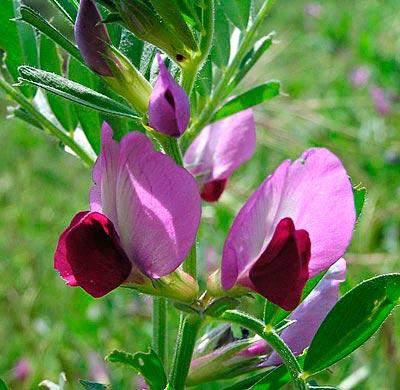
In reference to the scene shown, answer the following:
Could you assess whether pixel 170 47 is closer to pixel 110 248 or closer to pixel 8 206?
pixel 110 248

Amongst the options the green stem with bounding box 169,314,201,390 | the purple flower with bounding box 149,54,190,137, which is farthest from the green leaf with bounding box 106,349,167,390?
the purple flower with bounding box 149,54,190,137

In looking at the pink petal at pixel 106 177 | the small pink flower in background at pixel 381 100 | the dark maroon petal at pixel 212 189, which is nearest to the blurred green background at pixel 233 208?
the small pink flower in background at pixel 381 100

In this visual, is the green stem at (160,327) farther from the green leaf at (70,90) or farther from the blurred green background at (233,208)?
the blurred green background at (233,208)

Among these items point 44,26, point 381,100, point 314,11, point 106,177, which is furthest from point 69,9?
point 314,11

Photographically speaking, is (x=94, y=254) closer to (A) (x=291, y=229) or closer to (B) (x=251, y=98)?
(A) (x=291, y=229)

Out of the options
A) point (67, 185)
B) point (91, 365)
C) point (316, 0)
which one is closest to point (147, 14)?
point (91, 365)

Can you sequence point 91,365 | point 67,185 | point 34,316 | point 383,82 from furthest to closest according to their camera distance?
point 67,185 < point 383,82 < point 34,316 < point 91,365
